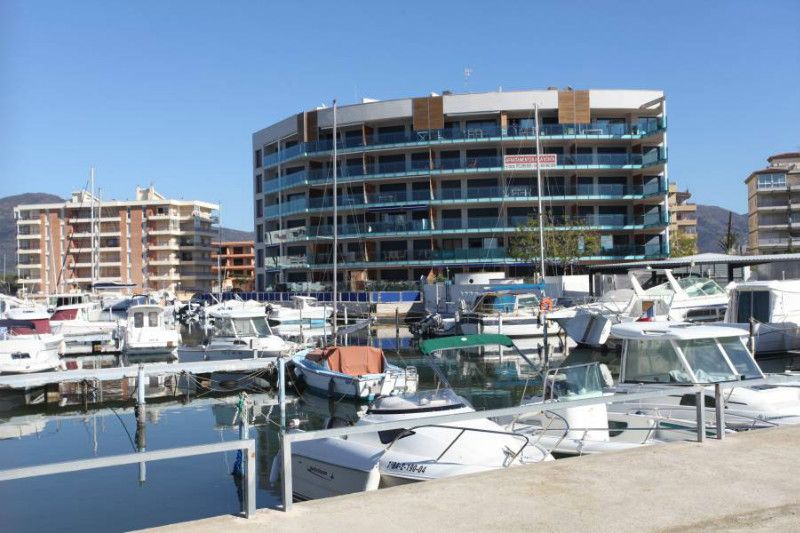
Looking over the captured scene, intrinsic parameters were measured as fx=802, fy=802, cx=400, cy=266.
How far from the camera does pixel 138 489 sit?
53.3 feet

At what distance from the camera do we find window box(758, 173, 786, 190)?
335 feet

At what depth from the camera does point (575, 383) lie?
598 inches

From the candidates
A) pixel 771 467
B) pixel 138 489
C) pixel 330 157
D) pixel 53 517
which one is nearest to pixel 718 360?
pixel 771 467

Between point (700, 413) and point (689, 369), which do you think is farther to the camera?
point (689, 369)

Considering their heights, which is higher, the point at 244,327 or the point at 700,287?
the point at 700,287

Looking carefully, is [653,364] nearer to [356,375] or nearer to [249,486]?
[249,486]

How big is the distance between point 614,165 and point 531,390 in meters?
44.9

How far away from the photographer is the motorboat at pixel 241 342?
32.4 metres

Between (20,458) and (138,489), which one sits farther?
(20,458)

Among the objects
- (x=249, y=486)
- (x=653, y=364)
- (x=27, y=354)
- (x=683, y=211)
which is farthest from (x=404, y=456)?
(x=683, y=211)

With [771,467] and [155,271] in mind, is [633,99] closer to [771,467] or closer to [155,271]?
Answer: [771,467]

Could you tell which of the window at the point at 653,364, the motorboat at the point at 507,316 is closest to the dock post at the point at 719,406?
the window at the point at 653,364

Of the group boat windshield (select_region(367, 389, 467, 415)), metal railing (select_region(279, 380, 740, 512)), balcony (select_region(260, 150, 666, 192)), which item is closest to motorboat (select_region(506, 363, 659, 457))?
boat windshield (select_region(367, 389, 467, 415))

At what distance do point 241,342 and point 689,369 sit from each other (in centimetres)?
2120
